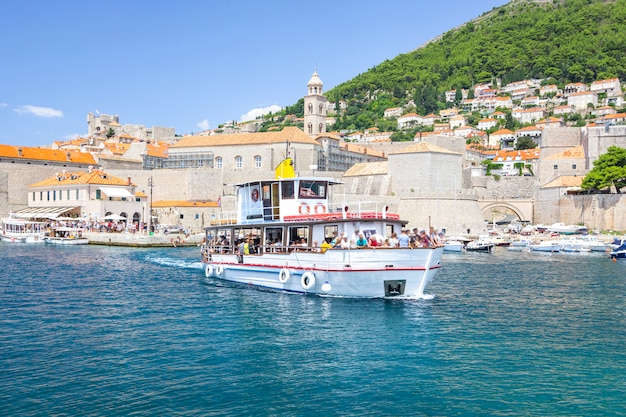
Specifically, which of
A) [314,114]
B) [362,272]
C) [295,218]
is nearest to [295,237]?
[295,218]

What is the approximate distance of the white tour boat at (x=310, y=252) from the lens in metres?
17.3

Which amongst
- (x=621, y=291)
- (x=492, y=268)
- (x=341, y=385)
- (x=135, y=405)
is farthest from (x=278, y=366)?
(x=492, y=268)

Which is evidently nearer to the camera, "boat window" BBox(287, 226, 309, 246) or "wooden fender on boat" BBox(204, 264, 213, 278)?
"boat window" BBox(287, 226, 309, 246)

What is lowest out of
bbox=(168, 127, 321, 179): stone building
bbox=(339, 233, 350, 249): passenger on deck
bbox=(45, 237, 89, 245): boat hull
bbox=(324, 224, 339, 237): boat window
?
bbox=(45, 237, 89, 245): boat hull

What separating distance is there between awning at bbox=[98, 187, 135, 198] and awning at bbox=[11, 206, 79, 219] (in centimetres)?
311

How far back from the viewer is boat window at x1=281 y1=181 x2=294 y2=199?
68.8 feet

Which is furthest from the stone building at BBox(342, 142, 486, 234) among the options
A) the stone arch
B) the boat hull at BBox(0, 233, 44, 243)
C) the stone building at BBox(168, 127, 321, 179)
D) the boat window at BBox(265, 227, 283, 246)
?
the boat window at BBox(265, 227, 283, 246)

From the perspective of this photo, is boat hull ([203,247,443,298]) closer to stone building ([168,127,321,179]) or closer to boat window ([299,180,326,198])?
boat window ([299,180,326,198])

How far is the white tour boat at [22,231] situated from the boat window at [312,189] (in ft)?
105

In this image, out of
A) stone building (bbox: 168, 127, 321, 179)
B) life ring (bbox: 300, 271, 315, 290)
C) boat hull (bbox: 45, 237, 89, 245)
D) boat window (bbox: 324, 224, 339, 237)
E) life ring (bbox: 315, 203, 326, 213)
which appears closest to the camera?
life ring (bbox: 300, 271, 315, 290)

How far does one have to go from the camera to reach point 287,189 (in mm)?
21031

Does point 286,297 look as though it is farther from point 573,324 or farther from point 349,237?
point 573,324

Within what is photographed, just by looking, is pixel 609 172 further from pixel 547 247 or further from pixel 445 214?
pixel 445 214

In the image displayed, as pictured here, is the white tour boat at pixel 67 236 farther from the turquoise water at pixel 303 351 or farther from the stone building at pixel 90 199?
the turquoise water at pixel 303 351
